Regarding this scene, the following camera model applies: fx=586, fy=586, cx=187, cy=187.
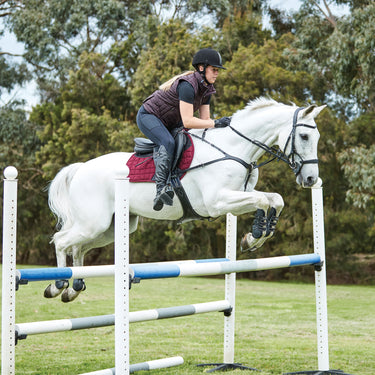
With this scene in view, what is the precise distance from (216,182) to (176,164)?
0.36 meters

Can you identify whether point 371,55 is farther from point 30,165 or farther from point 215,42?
point 30,165

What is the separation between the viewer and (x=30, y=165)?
2167cm

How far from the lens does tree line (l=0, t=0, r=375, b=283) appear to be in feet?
53.6

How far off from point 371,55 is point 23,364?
10.6 meters

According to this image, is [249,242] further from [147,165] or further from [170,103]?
[170,103]

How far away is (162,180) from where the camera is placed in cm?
436

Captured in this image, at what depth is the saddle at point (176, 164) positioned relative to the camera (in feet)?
14.8

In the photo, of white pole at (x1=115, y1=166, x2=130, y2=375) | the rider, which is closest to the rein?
the rider

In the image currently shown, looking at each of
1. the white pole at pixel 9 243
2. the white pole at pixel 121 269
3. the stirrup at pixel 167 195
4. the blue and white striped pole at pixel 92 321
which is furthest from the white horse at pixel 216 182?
the white pole at pixel 121 269

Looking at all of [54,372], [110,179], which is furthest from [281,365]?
[110,179]

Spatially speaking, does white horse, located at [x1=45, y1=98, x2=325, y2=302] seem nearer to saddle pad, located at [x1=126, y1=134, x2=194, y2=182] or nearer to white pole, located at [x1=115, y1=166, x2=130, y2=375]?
saddle pad, located at [x1=126, y1=134, x2=194, y2=182]

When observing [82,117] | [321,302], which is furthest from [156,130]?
[82,117]

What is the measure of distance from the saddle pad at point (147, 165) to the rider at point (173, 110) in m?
0.12

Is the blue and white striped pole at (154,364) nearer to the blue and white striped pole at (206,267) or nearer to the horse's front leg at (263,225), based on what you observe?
the blue and white striped pole at (206,267)
